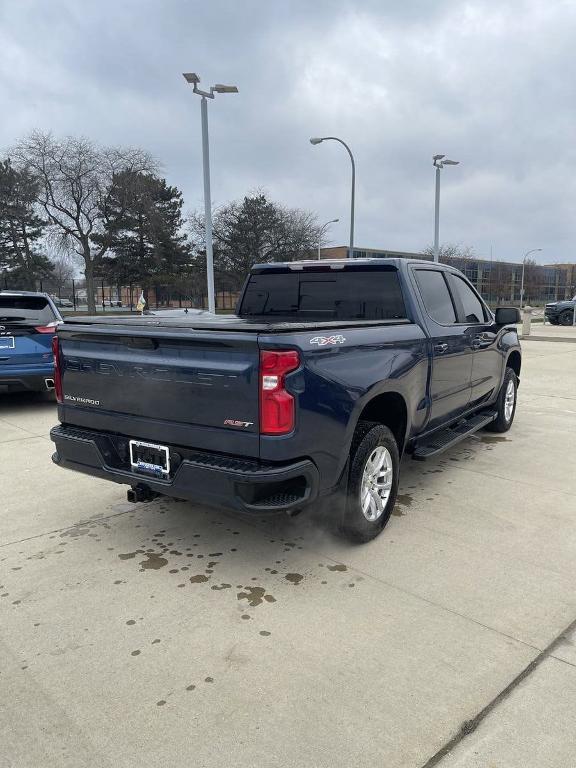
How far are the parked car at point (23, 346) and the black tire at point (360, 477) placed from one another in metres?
5.23

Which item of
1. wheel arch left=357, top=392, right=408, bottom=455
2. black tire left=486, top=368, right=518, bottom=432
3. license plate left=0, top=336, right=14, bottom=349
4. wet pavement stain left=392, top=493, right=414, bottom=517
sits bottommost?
wet pavement stain left=392, top=493, right=414, bottom=517

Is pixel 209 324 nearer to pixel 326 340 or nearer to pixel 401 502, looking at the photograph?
pixel 326 340

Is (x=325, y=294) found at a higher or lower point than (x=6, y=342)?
higher

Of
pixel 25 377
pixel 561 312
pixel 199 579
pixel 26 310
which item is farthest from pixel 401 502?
pixel 561 312

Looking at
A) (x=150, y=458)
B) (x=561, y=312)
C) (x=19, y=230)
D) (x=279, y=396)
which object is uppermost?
(x=19, y=230)

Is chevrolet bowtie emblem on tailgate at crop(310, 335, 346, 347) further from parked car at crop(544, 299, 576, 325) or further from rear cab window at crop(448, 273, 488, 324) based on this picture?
parked car at crop(544, 299, 576, 325)

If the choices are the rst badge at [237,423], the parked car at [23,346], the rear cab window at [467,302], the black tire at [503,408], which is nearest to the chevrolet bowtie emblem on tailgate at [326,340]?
the rst badge at [237,423]

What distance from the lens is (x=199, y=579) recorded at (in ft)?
10.8

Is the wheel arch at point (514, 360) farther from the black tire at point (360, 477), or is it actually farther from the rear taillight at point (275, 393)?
the rear taillight at point (275, 393)

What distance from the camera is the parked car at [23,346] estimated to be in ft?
24.2

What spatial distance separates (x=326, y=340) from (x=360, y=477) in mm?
899

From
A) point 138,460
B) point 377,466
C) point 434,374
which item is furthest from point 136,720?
point 434,374

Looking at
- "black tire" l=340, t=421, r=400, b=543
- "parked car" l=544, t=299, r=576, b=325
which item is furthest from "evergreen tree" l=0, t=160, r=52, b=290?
"black tire" l=340, t=421, r=400, b=543

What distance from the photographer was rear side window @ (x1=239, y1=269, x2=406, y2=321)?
446 cm
